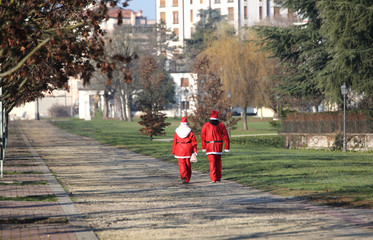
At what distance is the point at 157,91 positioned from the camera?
3600cm

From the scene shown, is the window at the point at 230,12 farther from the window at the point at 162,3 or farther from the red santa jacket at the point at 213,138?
the red santa jacket at the point at 213,138

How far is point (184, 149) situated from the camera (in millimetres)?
14930

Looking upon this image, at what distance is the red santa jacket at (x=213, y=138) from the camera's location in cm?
1472

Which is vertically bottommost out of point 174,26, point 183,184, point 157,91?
point 183,184

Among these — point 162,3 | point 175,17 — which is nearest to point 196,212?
point 175,17

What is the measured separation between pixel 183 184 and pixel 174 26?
113 m

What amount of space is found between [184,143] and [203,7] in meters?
106

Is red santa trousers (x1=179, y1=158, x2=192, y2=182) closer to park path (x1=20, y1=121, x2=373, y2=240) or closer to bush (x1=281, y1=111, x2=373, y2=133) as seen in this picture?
park path (x1=20, y1=121, x2=373, y2=240)

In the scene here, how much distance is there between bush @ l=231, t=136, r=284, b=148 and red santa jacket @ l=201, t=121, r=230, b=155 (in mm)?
22041

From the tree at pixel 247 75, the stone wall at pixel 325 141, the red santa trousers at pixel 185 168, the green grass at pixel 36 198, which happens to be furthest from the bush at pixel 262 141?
the green grass at pixel 36 198

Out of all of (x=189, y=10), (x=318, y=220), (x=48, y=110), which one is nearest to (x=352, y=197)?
(x=318, y=220)

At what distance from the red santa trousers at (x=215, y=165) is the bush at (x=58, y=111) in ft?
316

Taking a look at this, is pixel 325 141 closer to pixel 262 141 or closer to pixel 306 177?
pixel 262 141

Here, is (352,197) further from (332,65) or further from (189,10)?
(189,10)
